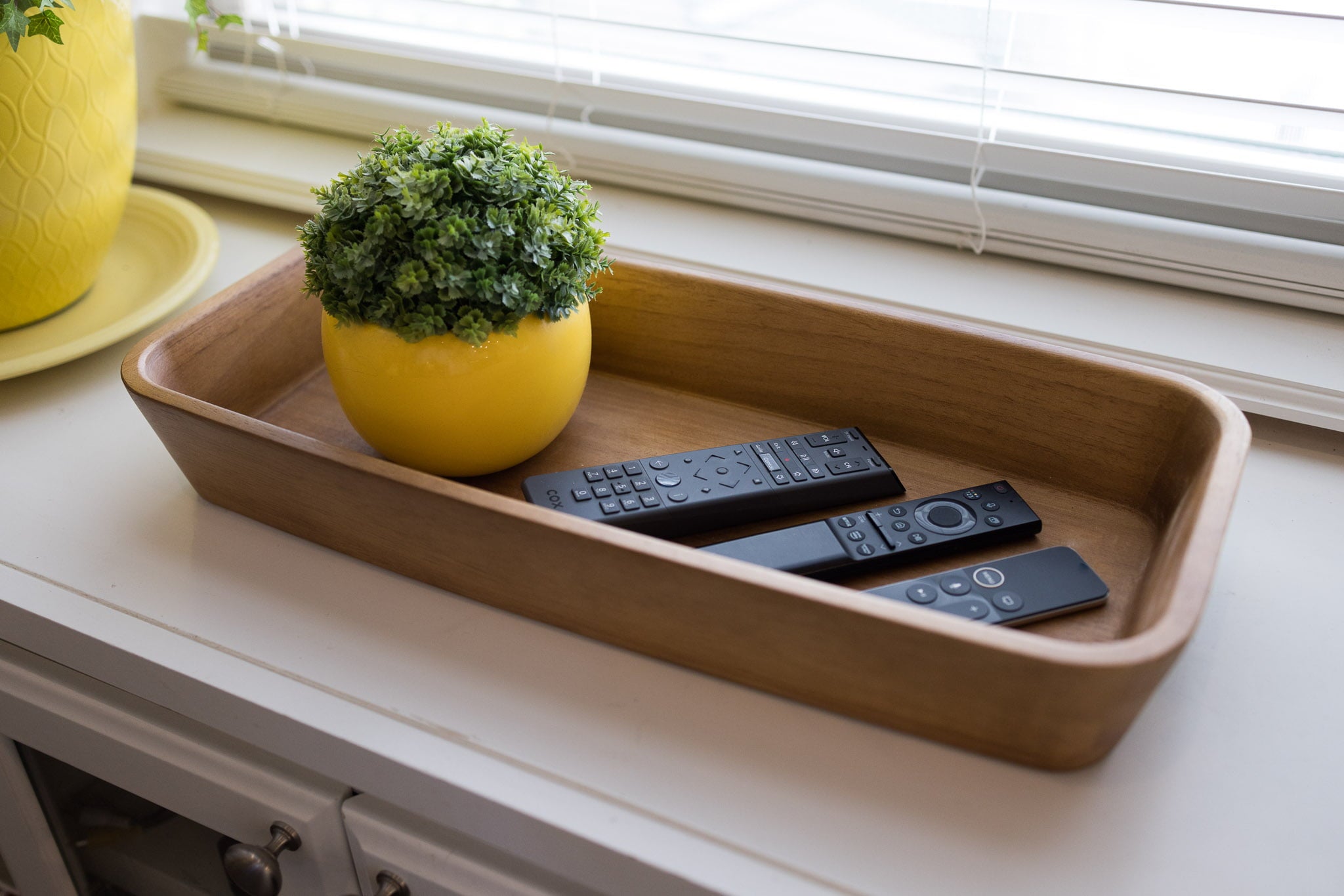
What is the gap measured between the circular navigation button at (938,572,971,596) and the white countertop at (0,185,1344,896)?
0.07 m

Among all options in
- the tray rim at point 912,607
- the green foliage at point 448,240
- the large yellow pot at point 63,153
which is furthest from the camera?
the large yellow pot at point 63,153

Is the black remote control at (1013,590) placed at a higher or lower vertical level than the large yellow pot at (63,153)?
lower

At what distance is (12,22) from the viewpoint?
56 cm

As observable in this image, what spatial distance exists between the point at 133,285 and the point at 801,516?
575 millimetres

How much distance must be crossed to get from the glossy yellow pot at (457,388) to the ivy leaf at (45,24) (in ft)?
0.86

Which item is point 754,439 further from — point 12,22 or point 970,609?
point 12,22

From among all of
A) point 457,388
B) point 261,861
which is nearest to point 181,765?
point 261,861

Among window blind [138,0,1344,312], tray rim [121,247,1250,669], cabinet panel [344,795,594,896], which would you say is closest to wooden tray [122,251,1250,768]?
tray rim [121,247,1250,669]

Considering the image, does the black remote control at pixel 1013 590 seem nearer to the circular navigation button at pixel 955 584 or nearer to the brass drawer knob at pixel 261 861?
the circular navigation button at pixel 955 584

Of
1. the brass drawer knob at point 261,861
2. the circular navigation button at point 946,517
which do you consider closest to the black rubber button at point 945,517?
→ the circular navigation button at point 946,517

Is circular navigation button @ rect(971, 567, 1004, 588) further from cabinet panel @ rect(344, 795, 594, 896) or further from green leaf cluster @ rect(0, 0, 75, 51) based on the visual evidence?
green leaf cluster @ rect(0, 0, 75, 51)

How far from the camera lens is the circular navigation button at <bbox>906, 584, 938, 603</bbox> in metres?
0.46

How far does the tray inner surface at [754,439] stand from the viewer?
0.51m

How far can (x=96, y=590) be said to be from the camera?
52cm
